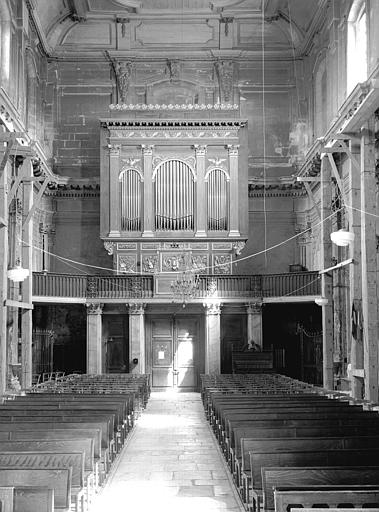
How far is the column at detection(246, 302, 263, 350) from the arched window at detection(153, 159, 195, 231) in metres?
4.13

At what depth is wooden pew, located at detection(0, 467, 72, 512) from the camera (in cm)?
719

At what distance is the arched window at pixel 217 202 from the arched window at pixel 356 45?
300 inches

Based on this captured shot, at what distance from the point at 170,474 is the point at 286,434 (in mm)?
2408

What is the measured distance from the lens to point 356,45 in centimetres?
2414

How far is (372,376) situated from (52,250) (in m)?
18.9

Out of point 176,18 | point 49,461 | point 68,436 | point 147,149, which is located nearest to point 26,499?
point 49,461

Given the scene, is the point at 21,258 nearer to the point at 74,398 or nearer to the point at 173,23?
the point at 74,398

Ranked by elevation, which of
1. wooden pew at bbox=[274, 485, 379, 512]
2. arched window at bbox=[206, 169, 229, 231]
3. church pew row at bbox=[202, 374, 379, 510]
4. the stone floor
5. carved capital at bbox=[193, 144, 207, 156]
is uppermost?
carved capital at bbox=[193, 144, 207, 156]

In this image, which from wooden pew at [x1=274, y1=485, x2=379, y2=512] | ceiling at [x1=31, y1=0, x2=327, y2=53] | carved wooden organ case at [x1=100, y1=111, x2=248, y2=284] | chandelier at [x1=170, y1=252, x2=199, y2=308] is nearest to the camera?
wooden pew at [x1=274, y1=485, x2=379, y2=512]

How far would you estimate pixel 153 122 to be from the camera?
30.6 metres

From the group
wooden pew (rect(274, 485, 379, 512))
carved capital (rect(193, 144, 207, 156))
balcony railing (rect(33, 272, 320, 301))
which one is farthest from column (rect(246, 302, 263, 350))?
wooden pew (rect(274, 485, 379, 512))

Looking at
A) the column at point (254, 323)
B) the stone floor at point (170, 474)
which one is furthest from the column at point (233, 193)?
the stone floor at point (170, 474)

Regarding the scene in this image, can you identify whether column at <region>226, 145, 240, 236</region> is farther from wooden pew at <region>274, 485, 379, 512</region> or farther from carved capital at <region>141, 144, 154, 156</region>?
Result: wooden pew at <region>274, 485, 379, 512</region>

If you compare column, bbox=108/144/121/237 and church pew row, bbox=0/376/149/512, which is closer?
church pew row, bbox=0/376/149/512
